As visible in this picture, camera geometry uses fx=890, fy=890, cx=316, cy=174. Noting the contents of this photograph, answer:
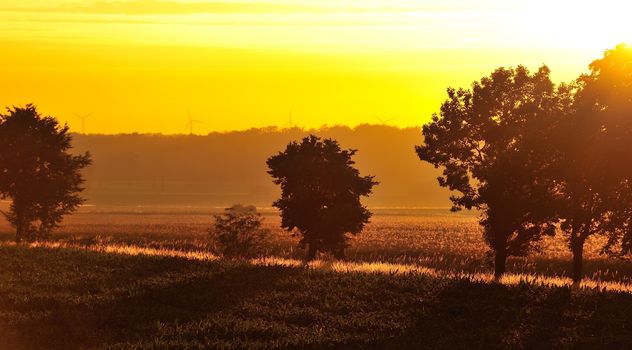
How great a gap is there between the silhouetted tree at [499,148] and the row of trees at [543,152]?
53 mm

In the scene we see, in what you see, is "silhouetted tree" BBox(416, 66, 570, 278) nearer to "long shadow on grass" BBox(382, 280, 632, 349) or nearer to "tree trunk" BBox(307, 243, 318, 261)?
"tree trunk" BBox(307, 243, 318, 261)

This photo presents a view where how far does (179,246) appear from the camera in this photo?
229 feet

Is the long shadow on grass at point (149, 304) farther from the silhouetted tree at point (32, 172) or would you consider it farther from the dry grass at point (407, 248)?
the silhouetted tree at point (32, 172)

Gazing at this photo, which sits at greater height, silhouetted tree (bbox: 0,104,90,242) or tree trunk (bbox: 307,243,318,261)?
silhouetted tree (bbox: 0,104,90,242)

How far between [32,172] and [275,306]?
118 ft

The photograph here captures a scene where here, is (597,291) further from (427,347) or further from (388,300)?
(427,347)

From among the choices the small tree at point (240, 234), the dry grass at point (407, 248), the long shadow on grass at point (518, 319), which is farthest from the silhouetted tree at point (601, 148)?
the small tree at point (240, 234)

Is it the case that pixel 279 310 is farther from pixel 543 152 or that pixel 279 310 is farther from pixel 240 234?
pixel 240 234

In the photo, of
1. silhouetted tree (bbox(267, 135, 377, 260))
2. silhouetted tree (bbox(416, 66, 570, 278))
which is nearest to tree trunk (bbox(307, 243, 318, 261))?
silhouetted tree (bbox(267, 135, 377, 260))

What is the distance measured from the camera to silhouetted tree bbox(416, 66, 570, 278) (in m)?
→ 45.3

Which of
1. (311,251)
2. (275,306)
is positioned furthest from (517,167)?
(275,306)

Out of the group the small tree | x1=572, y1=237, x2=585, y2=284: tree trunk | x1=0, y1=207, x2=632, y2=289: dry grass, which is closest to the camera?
x1=572, y1=237, x2=585, y2=284: tree trunk

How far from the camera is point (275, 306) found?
30.6 metres

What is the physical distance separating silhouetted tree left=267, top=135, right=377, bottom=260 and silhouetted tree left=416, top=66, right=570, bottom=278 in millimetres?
5960
